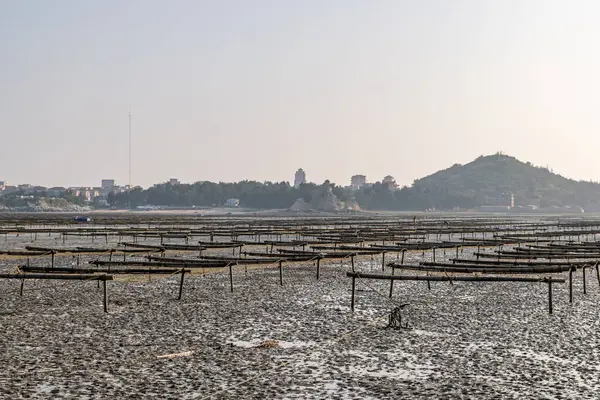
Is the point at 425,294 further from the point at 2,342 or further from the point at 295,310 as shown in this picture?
the point at 2,342

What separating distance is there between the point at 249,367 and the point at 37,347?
4.54m

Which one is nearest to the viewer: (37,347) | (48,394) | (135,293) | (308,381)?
(48,394)

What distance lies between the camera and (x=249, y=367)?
1284 cm

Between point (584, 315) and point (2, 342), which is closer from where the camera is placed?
point (2, 342)

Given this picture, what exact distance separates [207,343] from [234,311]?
4292 mm

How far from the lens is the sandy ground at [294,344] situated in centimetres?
1152

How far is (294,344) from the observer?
Answer: 14852mm

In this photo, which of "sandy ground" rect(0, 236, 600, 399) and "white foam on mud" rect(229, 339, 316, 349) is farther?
"white foam on mud" rect(229, 339, 316, 349)

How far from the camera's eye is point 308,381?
11969mm

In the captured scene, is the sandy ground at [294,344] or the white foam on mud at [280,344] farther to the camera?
the white foam on mud at [280,344]

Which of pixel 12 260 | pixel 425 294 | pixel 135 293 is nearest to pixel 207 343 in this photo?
pixel 135 293

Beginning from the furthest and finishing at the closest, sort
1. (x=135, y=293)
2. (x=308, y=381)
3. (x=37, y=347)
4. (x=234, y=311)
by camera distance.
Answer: (x=135, y=293) < (x=234, y=311) < (x=37, y=347) < (x=308, y=381)

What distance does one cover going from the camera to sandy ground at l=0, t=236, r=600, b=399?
11.5 metres

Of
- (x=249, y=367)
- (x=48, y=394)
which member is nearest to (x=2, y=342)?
(x=48, y=394)
